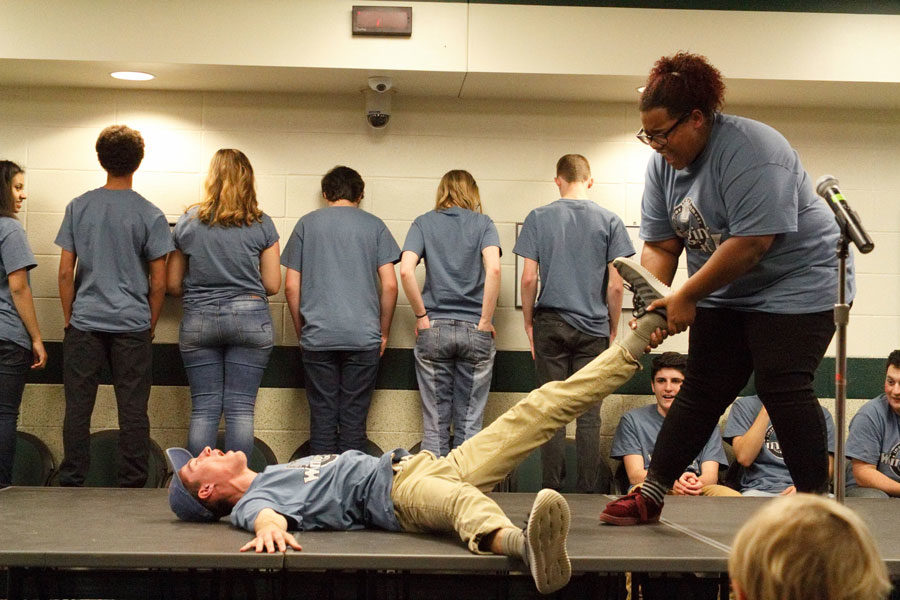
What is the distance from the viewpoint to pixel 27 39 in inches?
200

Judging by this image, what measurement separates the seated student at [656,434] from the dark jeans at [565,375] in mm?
168

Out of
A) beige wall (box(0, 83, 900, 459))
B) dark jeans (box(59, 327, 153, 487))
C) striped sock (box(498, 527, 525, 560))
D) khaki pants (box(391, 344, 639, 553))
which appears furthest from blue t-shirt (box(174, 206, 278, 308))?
striped sock (box(498, 527, 525, 560))

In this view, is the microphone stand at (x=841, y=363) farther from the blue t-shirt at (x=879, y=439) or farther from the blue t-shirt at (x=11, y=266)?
the blue t-shirt at (x=11, y=266)

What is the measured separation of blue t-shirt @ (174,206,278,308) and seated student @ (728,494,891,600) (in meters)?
4.08

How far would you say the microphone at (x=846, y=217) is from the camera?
8.15 feet

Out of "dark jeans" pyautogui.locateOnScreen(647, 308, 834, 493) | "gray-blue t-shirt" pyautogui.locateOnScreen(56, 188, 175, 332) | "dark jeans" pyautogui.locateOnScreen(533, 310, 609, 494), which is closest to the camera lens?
"dark jeans" pyautogui.locateOnScreen(647, 308, 834, 493)

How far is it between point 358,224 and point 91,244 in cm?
131

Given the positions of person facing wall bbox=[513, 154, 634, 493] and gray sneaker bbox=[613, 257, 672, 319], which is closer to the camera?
gray sneaker bbox=[613, 257, 672, 319]

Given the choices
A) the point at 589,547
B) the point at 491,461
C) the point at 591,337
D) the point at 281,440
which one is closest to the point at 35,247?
the point at 281,440

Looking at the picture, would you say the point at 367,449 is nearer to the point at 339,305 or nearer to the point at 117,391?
the point at 339,305

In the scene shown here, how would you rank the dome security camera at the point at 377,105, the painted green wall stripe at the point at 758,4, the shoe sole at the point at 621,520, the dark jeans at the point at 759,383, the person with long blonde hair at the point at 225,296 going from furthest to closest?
the dome security camera at the point at 377,105 < the painted green wall stripe at the point at 758,4 < the person with long blonde hair at the point at 225,296 < the shoe sole at the point at 621,520 < the dark jeans at the point at 759,383

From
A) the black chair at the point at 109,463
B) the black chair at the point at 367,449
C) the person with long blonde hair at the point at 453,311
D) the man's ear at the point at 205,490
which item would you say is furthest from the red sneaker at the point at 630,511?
the black chair at the point at 109,463

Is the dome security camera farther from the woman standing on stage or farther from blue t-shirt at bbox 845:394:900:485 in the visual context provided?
blue t-shirt at bbox 845:394:900:485

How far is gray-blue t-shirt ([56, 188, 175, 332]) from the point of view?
4.74 metres
